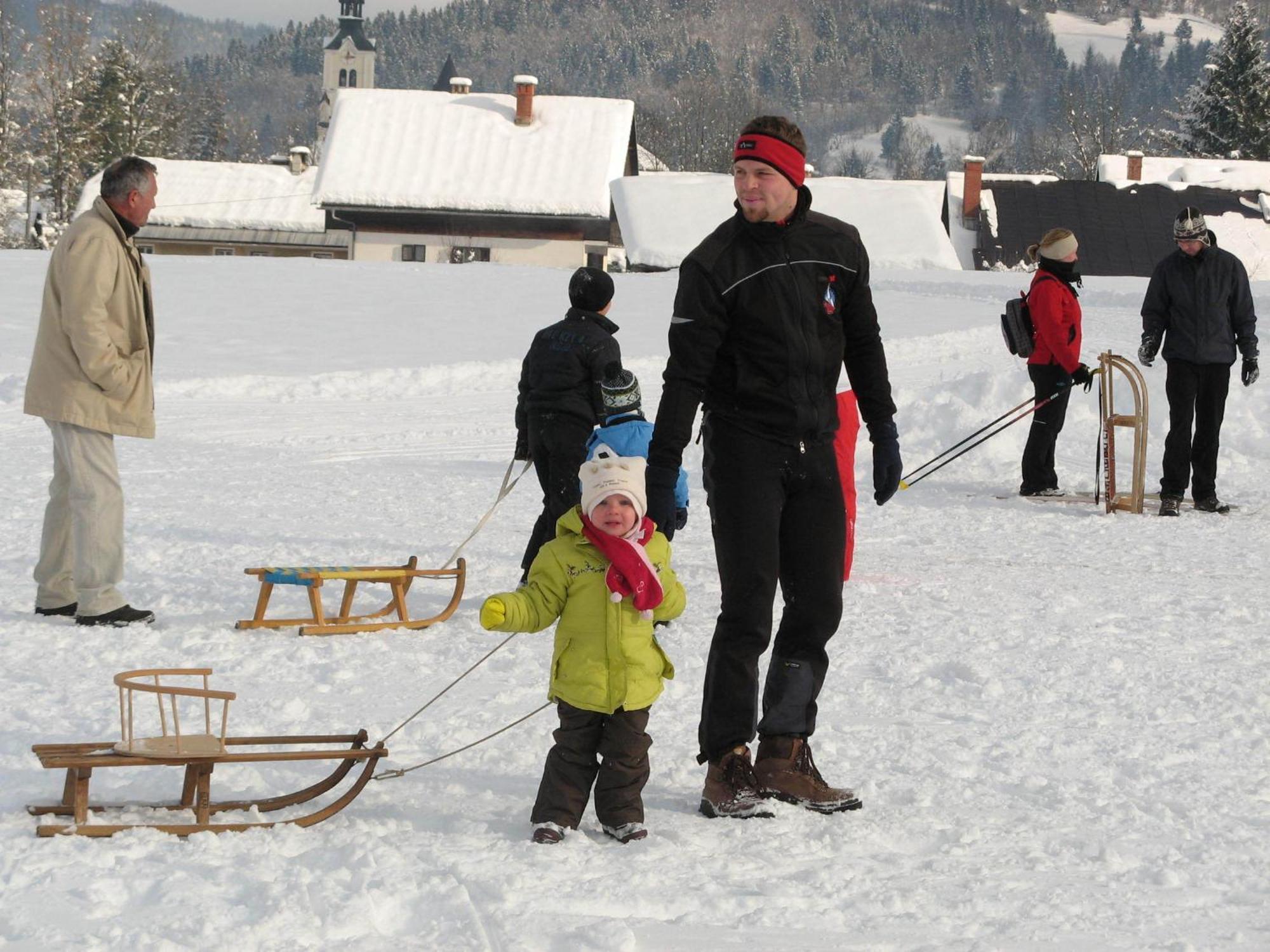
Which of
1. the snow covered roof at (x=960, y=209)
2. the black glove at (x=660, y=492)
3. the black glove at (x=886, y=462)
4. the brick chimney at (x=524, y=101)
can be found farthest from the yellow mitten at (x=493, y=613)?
Answer: the snow covered roof at (x=960, y=209)

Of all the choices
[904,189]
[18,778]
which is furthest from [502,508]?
[904,189]

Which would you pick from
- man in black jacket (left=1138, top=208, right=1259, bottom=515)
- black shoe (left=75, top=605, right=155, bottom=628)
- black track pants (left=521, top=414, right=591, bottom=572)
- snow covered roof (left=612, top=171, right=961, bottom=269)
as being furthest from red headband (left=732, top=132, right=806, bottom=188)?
snow covered roof (left=612, top=171, right=961, bottom=269)

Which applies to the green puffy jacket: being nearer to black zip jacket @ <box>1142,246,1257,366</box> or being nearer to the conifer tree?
black zip jacket @ <box>1142,246,1257,366</box>

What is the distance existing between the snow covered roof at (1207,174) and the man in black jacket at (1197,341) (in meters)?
39.7

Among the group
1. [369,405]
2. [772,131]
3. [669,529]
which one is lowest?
[369,405]

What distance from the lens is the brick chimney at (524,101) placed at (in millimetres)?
43219

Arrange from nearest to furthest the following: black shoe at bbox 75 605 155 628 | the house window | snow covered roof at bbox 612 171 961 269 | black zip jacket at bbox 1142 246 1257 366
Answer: black shoe at bbox 75 605 155 628 → black zip jacket at bbox 1142 246 1257 366 → snow covered roof at bbox 612 171 961 269 → the house window

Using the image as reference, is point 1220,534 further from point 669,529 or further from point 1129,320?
point 1129,320

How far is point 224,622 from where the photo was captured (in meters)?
6.86

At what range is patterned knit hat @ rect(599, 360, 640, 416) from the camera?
267 inches

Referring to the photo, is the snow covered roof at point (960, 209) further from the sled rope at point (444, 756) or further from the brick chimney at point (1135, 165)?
the sled rope at point (444, 756)

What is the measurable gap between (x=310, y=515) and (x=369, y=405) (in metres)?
6.79

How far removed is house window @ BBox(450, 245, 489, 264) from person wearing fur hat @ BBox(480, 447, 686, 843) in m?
39.8

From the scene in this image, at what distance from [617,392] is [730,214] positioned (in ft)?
101
